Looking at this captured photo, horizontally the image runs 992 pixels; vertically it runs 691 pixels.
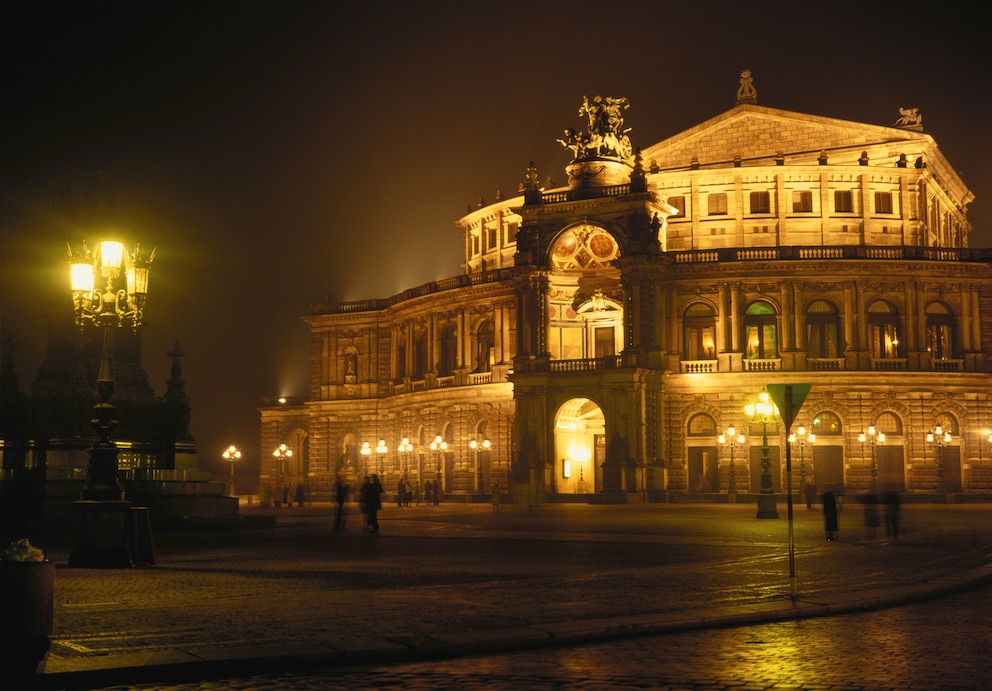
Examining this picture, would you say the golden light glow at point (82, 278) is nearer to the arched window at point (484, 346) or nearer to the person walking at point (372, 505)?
the person walking at point (372, 505)

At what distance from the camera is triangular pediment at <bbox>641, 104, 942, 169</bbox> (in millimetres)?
75938

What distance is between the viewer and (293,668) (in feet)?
35.0

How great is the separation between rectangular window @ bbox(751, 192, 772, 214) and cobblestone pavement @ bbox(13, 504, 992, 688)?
1732 inches

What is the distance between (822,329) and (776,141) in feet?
56.4

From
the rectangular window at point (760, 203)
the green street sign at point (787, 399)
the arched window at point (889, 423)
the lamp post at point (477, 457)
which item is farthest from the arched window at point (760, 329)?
the green street sign at point (787, 399)

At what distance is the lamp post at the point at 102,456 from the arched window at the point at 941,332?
54.2 meters

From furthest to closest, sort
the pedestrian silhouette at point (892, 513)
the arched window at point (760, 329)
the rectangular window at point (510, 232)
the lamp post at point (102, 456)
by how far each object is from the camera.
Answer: the rectangular window at point (510, 232) → the arched window at point (760, 329) → the pedestrian silhouette at point (892, 513) → the lamp post at point (102, 456)

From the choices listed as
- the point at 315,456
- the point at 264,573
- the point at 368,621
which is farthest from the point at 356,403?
the point at 368,621

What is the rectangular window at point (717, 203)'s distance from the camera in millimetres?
75625

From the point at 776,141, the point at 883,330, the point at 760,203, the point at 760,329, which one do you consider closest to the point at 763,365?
the point at 760,329

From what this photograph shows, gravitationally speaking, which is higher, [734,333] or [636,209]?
[636,209]

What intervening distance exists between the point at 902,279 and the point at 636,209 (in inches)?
590

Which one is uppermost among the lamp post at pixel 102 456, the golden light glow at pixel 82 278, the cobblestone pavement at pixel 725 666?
the golden light glow at pixel 82 278

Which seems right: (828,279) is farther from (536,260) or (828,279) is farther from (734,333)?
(536,260)
